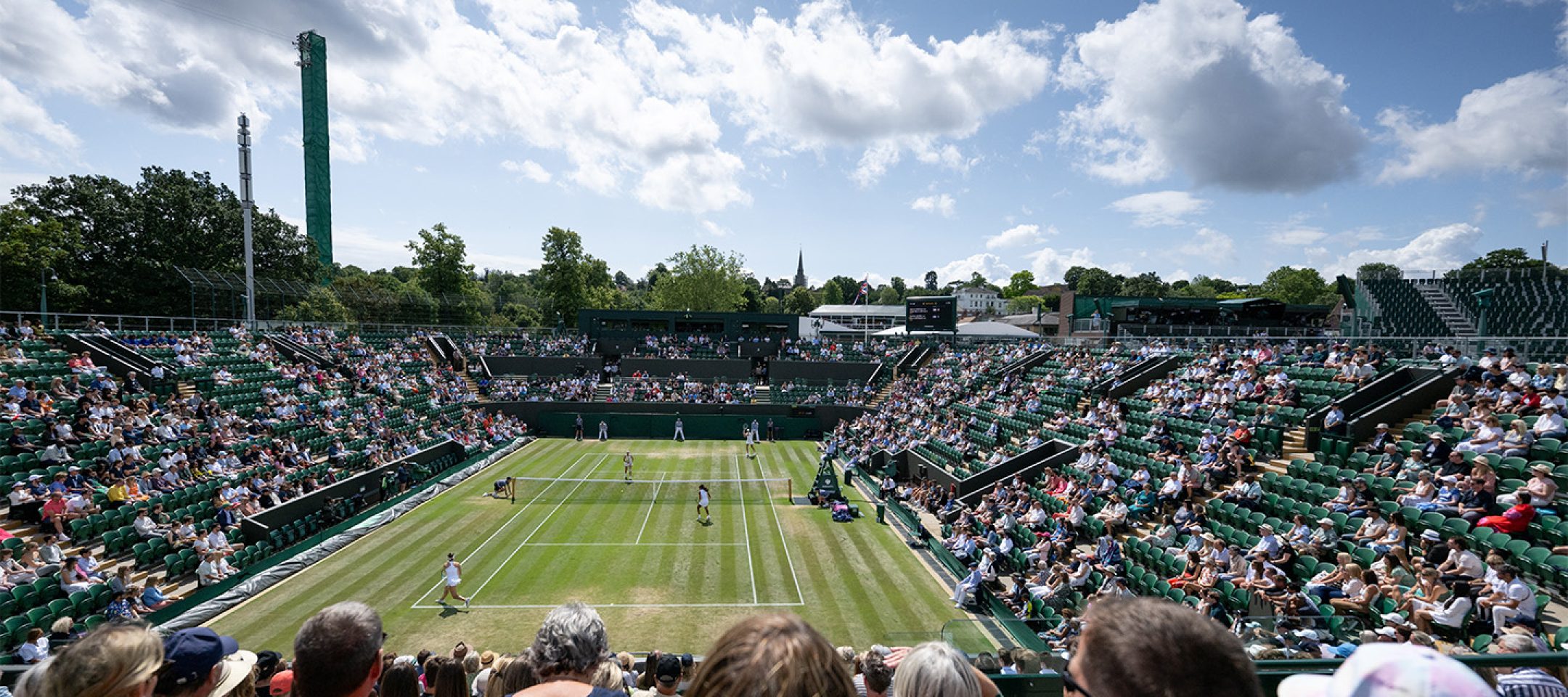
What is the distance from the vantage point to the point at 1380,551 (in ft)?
36.7

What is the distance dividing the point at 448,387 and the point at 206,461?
20252mm

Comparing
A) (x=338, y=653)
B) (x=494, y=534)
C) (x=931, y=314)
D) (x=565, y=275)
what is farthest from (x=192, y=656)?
(x=565, y=275)

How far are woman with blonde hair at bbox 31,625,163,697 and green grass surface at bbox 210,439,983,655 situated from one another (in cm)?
966

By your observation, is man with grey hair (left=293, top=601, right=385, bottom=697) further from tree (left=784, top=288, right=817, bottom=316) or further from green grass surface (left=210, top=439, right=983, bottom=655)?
tree (left=784, top=288, right=817, bottom=316)

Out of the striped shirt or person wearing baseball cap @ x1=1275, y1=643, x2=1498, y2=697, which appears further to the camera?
the striped shirt

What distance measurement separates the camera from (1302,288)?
112 metres

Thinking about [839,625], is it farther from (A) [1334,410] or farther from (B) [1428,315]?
(B) [1428,315]

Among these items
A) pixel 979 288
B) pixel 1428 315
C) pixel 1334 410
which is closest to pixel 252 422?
pixel 1334 410

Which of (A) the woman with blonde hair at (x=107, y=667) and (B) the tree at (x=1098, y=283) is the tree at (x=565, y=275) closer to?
(A) the woman with blonde hair at (x=107, y=667)

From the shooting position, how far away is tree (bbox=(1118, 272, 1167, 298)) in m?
126

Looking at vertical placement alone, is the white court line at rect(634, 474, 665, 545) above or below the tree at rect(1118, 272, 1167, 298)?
below

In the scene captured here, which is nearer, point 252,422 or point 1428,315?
point 252,422

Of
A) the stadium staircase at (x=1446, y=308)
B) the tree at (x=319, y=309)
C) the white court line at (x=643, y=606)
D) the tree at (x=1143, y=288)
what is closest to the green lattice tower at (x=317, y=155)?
the tree at (x=319, y=309)

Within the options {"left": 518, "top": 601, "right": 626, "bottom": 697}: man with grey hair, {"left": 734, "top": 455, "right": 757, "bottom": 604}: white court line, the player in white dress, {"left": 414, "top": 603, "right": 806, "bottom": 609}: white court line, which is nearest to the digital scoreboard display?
{"left": 734, "top": 455, "right": 757, "bottom": 604}: white court line
